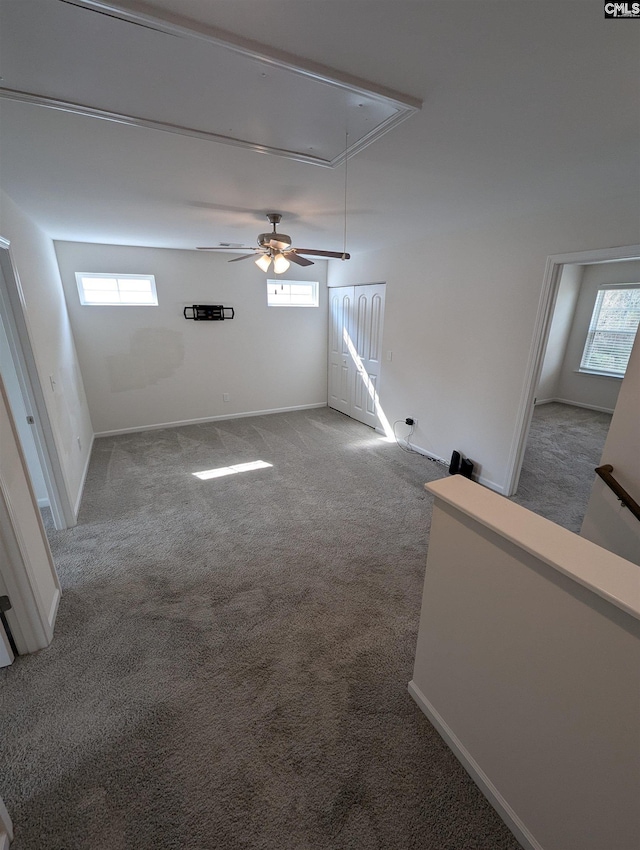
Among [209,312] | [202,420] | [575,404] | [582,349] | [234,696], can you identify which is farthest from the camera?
[575,404]

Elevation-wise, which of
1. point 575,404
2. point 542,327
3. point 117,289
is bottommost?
point 575,404

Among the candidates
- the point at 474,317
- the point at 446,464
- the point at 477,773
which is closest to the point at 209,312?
the point at 474,317

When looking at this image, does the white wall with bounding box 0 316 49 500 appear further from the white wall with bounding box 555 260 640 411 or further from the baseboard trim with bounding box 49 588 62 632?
the white wall with bounding box 555 260 640 411

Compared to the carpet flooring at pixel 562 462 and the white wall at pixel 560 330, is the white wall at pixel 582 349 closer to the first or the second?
the white wall at pixel 560 330

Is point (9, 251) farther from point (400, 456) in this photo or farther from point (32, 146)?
point (400, 456)

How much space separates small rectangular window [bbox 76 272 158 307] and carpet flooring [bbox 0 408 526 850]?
2.85 meters

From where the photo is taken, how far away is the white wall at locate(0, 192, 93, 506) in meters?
2.48

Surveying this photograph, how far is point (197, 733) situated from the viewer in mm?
1434

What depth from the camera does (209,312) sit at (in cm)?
494

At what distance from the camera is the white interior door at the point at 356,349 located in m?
4.76

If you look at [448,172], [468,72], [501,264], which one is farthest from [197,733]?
[501,264]

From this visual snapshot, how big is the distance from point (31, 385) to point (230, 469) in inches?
75.6

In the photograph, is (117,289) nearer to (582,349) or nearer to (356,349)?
(356,349)

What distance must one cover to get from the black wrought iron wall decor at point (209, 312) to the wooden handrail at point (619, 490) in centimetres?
474
